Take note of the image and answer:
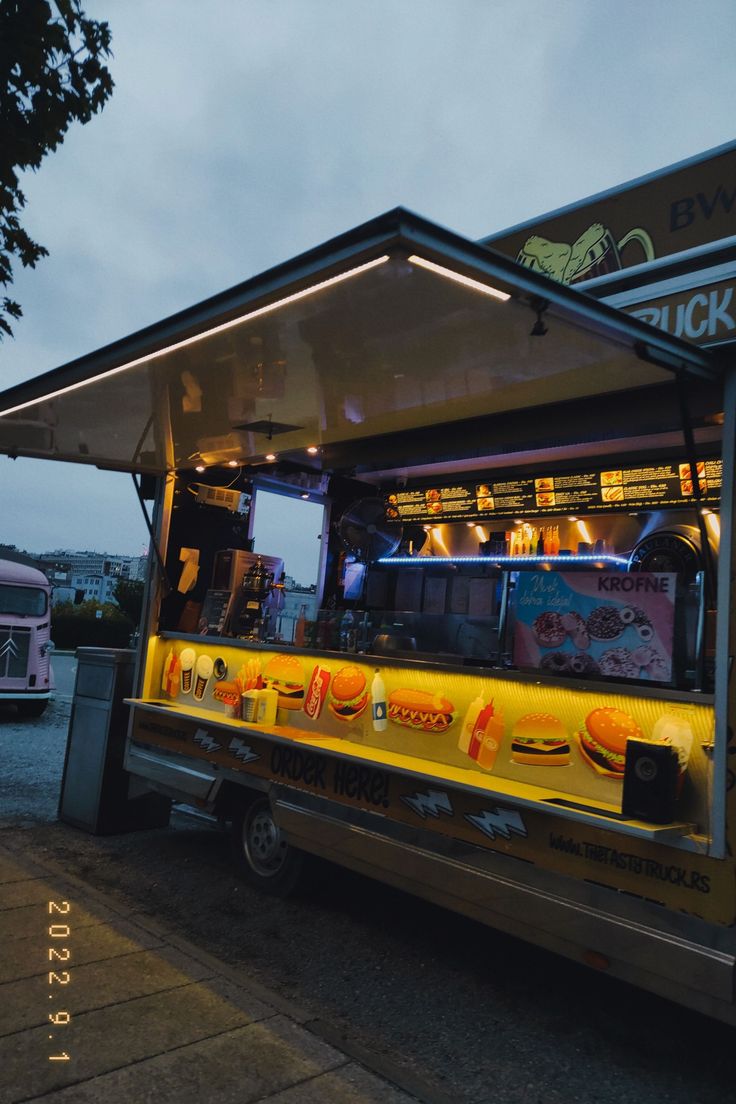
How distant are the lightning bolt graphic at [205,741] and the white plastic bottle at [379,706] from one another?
1372 mm

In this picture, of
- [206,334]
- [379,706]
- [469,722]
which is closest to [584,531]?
[379,706]

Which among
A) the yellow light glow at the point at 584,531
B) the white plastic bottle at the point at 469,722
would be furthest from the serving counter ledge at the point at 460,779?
the yellow light glow at the point at 584,531

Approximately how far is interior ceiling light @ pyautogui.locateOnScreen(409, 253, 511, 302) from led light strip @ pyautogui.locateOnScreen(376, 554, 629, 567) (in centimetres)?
470

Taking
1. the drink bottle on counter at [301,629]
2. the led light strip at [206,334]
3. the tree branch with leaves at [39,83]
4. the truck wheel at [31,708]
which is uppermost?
the tree branch with leaves at [39,83]

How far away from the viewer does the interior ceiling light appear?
9.32ft

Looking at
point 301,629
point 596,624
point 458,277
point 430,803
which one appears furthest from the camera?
point 301,629

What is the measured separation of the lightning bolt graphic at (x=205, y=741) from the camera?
231 inches

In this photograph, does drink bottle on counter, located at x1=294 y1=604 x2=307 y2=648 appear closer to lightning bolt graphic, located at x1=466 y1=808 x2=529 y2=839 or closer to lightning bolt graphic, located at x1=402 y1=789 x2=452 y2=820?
lightning bolt graphic, located at x1=402 y1=789 x2=452 y2=820

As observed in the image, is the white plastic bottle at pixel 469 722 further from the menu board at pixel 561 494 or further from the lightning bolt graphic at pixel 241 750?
the menu board at pixel 561 494

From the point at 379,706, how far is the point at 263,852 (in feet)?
4.64

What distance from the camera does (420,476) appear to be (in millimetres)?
8523

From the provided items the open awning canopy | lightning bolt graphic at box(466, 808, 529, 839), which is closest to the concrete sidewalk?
lightning bolt graphic at box(466, 808, 529, 839)

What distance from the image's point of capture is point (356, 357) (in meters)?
4.18

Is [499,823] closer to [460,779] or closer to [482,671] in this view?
[460,779]
